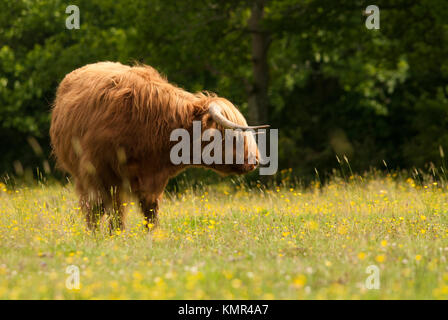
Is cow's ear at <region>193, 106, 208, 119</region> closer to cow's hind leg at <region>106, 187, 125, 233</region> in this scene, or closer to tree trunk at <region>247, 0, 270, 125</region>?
cow's hind leg at <region>106, 187, 125, 233</region>

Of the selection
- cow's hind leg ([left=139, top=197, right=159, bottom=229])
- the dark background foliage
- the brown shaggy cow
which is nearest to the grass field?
cow's hind leg ([left=139, top=197, right=159, bottom=229])

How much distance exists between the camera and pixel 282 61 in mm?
17062

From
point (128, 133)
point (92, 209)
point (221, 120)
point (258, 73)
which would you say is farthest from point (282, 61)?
point (92, 209)

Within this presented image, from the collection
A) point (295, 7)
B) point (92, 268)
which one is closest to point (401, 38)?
point (295, 7)

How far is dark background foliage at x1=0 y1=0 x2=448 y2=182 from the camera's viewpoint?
14.0m

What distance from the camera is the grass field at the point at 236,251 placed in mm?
4137

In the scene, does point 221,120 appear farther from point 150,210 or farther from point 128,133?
point 150,210

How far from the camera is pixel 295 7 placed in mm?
14328

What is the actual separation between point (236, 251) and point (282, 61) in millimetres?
12214

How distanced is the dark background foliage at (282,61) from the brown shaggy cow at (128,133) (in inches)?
183

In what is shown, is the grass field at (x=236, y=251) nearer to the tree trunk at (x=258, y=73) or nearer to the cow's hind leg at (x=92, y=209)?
the cow's hind leg at (x=92, y=209)

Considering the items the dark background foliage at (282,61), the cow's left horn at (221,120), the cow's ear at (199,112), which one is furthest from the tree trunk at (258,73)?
the cow's left horn at (221,120)

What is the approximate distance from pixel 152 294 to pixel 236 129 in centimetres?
305

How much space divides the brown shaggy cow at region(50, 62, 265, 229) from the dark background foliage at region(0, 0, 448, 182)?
4.65m
